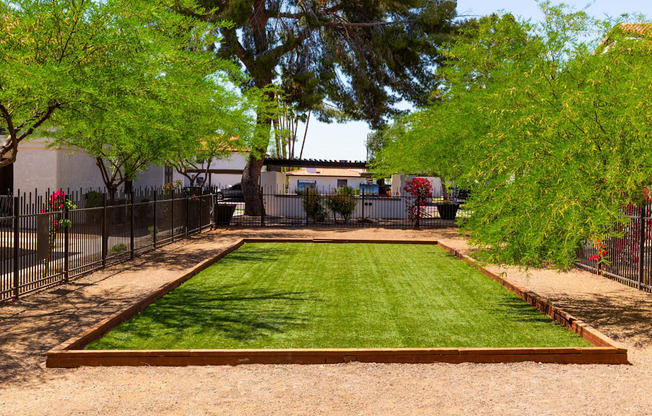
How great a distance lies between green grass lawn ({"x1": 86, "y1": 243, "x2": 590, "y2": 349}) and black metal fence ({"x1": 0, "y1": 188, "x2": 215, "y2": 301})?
2.59 meters

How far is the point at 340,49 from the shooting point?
1332 inches

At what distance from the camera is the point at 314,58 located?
32188 mm

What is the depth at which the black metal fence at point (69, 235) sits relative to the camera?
420 inches

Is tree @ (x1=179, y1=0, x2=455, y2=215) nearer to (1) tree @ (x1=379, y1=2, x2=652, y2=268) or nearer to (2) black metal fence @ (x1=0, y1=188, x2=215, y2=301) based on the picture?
(2) black metal fence @ (x1=0, y1=188, x2=215, y2=301)

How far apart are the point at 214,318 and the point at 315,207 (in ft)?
71.2

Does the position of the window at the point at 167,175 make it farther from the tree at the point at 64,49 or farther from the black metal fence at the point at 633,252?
the black metal fence at the point at 633,252

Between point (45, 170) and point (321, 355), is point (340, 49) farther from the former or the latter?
point (321, 355)

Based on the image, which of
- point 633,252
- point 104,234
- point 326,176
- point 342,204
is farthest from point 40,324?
point 326,176

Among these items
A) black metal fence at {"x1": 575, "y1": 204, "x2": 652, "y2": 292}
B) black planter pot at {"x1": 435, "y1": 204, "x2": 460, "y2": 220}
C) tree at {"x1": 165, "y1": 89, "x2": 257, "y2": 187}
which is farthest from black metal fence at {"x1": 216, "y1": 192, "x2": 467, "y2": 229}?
black metal fence at {"x1": 575, "y1": 204, "x2": 652, "y2": 292}

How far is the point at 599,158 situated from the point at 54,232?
10.8 meters

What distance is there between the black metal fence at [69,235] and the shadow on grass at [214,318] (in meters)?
2.70

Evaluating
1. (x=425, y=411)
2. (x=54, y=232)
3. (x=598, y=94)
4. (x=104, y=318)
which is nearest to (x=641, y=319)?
(x=598, y=94)

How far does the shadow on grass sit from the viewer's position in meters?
8.30

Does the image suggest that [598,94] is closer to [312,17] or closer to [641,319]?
[641,319]
